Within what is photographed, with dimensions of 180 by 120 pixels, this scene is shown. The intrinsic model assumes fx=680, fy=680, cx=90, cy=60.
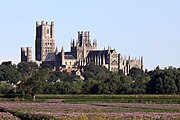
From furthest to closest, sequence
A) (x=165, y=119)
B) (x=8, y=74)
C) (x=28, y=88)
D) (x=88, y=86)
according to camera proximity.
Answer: (x=8, y=74) → (x=88, y=86) → (x=28, y=88) → (x=165, y=119)

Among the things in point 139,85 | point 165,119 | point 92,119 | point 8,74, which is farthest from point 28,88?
point 8,74

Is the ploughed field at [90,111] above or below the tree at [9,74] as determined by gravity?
below

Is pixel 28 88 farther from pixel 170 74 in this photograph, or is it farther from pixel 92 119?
pixel 92 119

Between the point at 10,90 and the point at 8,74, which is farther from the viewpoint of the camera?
the point at 8,74

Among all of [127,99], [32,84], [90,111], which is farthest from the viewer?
[32,84]

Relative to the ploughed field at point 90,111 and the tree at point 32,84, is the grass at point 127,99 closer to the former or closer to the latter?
the tree at point 32,84

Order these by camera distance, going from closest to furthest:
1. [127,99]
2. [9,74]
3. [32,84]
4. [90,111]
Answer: [90,111]
[127,99]
[32,84]
[9,74]

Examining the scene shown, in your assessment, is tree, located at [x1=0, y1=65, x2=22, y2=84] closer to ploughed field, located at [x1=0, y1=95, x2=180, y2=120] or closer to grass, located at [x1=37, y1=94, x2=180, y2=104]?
grass, located at [x1=37, y1=94, x2=180, y2=104]

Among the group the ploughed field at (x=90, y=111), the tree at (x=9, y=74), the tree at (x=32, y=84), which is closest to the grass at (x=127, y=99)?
the tree at (x=32, y=84)

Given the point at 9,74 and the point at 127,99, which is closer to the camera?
the point at 127,99

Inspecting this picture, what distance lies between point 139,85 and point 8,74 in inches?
3225

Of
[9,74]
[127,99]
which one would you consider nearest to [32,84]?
[127,99]

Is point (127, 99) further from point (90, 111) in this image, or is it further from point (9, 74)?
point (9, 74)

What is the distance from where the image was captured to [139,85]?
11462 cm
